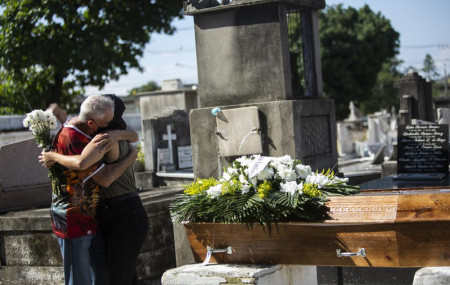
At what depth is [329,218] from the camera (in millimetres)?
3939

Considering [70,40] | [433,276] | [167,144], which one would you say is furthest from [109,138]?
[70,40]

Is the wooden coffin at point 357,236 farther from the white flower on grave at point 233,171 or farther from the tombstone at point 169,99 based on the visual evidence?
the tombstone at point 169,99

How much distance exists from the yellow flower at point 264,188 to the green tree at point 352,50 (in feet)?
142

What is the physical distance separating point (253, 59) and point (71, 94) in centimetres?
1572

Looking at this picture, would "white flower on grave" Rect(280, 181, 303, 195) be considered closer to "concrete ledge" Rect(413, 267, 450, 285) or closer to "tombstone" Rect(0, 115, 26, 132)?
"concrete ledge" Rect(413, 267, 450, 285)

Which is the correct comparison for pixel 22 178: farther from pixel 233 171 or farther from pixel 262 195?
pixel 262 195

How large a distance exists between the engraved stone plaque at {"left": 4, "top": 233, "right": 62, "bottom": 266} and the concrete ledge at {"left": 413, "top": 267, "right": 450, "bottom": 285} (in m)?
4.24

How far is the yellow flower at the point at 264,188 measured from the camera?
13.4 ft

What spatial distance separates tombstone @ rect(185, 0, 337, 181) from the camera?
6152 mm

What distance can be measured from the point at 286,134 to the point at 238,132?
0.45m

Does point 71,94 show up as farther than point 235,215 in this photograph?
Yes

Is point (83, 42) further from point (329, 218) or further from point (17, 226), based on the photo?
point (329, 218)

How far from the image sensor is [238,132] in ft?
20.4

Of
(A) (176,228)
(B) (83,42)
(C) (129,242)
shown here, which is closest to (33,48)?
(B) (83,42)
